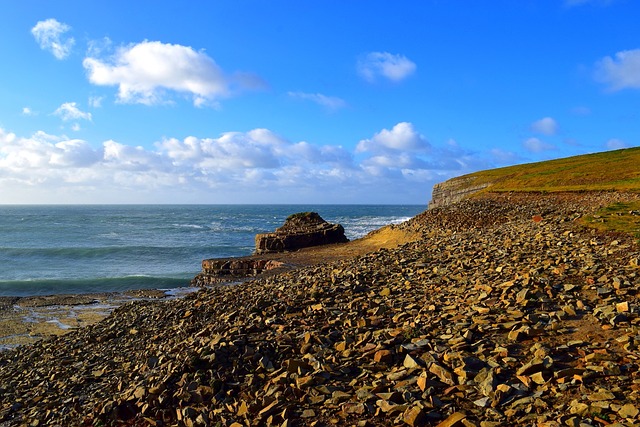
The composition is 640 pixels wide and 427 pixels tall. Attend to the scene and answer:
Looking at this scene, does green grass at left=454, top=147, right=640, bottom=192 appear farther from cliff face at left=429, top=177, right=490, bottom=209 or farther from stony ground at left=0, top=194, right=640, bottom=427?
stony ground at left=0, top=194, right=640, bottom=427

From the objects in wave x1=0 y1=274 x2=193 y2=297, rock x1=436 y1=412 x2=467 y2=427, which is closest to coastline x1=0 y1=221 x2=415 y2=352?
wave x1=0 y1=274 x2=193 y2=297

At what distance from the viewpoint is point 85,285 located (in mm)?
38562

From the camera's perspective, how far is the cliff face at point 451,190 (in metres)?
68.9

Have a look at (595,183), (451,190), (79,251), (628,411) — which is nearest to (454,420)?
(628,411)

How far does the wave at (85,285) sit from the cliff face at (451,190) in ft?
142

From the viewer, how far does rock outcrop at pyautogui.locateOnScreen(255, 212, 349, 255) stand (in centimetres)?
4353

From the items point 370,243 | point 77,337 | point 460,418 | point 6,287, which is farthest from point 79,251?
point 460,418

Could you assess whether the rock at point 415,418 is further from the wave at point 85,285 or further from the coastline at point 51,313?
the wave at point 85,285

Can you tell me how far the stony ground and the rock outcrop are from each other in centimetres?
2651

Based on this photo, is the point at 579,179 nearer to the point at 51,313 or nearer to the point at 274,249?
the point at 274,249

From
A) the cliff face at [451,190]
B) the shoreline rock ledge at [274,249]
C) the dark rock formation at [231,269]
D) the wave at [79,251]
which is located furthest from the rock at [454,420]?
the cliff face at [451,190]

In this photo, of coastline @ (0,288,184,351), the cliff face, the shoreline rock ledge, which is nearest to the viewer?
coastline @ (0,288,184,351)

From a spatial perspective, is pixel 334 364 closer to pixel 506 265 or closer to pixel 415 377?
pixel 415 377

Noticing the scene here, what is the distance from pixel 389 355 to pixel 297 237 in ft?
117
